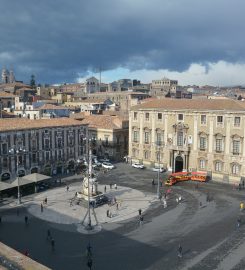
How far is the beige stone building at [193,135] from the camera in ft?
191

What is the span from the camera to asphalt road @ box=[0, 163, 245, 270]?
99.2ft

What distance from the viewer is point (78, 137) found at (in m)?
68.2

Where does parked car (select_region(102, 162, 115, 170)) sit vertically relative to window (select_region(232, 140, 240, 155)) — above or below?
below

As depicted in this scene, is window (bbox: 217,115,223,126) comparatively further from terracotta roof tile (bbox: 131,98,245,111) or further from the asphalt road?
the asphalt road

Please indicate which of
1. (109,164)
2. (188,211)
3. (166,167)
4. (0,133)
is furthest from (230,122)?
(0,133)

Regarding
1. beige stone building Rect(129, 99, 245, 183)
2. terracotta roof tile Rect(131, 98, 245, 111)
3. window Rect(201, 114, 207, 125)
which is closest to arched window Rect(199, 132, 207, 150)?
beige stone building Rect(129, 99, 245, 183)

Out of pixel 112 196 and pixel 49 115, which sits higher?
pixel 49 115

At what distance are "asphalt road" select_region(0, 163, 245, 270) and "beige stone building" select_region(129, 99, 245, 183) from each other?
12700 millimetres

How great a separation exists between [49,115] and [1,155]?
2535cm

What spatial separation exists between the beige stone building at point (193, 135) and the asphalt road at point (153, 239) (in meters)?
12.7

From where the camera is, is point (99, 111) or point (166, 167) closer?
point (166, 167)

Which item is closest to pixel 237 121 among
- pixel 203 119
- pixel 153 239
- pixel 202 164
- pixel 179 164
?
pixel 203 119

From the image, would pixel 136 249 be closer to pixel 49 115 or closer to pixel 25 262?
pixel 25 262

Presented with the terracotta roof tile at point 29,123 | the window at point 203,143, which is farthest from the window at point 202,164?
the terracotta roof tile at point 29,123
